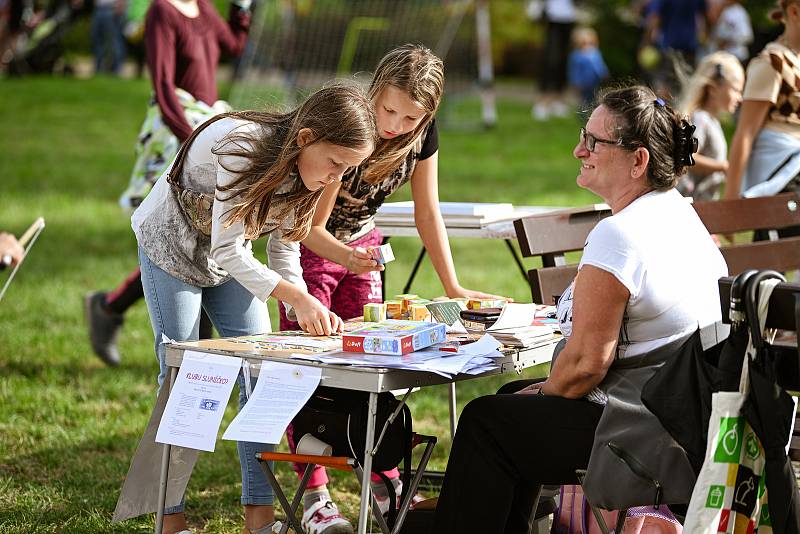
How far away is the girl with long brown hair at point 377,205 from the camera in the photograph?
12.4 feet

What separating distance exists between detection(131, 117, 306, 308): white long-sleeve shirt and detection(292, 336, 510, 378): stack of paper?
384 millimetres

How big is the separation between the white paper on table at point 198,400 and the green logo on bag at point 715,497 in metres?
1.22

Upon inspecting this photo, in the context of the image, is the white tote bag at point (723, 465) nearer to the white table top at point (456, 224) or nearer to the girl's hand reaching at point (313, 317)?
the girl's hand reaching at point (313, 317)

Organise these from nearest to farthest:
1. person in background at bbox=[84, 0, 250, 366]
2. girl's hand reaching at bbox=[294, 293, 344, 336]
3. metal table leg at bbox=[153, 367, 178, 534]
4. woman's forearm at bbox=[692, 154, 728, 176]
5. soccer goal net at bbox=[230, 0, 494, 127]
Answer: metal table leg at bbox=[153, 367, 178, 534] < girl's hand reaching at bbox=[294, 293, 344, 336] < person in background at bbox=[84, 0, 250, 366] < woman's forearm at bbox=[692, 154, 728, 176] < soccer goal net at bbox=[230, 0, 494, 127]

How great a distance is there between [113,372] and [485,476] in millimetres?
3443

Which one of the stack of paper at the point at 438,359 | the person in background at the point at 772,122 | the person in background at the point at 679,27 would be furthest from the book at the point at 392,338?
the person in background at the point at 679,27

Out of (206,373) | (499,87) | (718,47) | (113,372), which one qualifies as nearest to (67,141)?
(718,47)

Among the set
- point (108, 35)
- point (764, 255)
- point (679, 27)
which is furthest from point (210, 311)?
point (108, 35)

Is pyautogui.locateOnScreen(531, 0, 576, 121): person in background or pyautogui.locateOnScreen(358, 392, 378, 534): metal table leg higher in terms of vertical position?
pyautogui.locateOnScreen(531, 0, 576, 121): person in background

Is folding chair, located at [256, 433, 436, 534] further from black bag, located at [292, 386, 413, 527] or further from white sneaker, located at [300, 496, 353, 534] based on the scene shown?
white sneaker, located at [300, 496, 353, 534]

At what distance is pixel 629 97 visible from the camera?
3172mm

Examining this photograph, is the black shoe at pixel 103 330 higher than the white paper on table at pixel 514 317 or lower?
lower

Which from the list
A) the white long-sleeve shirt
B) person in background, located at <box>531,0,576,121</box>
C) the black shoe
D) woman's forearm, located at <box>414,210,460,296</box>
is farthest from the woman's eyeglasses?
person in background, located at <box>531,0,576,121</box>

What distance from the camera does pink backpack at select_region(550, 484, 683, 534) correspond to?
3.40 m
